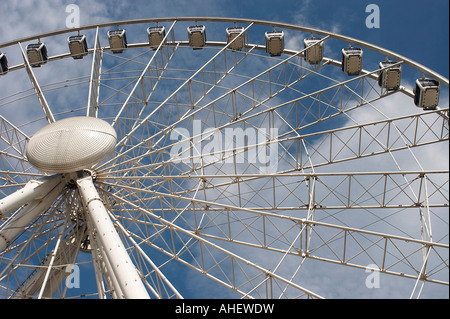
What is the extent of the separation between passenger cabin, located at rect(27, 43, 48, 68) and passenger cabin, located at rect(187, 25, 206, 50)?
32.2ft

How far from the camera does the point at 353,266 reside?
2084 centimetres

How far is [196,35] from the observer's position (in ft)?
108

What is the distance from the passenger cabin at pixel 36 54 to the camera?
32.9 metres

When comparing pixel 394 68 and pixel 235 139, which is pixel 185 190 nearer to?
pixel 235 139

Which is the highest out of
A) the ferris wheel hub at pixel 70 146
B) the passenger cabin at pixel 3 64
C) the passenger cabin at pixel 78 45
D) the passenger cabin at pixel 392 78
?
the passenger cabin at pixel 78 45

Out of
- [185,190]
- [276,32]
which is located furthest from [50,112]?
[276,32]

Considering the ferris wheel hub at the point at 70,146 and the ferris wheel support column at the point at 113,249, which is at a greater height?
the ferris wheel hub at the point at 70,146

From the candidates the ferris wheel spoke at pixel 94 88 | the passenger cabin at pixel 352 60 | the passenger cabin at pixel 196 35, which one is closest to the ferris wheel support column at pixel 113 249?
the ferris wheel spoke at pixel 94 88

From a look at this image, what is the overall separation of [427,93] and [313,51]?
7.57 m

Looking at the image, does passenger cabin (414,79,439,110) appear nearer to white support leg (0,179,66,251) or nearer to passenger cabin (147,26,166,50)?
passenger cabin (147,26,166,50)

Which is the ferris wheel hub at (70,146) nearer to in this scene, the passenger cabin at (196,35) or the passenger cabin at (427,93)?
the passenger cabin at (196,35)

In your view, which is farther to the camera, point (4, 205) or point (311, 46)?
point (311, 46)

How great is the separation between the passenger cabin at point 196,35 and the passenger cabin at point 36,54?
9.81m
